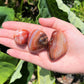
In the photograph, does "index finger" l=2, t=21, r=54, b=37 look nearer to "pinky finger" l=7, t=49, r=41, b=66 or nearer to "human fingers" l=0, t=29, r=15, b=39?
"human fingers" l=0, t=29, r=15, b=39

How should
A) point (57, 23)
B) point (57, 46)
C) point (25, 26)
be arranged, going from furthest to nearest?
1. point (25, 26)
2. point (57, 23)
3. point (57, 46)

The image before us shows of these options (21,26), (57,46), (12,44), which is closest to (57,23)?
(57,46)

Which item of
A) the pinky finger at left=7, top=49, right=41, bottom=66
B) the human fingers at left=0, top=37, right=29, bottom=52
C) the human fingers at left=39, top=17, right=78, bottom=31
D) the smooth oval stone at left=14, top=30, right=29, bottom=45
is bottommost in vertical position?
the pinky finger at left=7, top=49, right=41, bottom=66

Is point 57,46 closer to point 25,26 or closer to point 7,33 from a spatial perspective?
point 25,26

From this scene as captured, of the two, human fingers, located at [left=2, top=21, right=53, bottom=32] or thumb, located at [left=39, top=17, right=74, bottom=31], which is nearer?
thumb, located at [left=39, top=17, right=74, bottom=31]

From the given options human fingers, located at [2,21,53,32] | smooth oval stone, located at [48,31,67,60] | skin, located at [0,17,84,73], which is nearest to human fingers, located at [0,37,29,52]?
skin, located at [0,17,84,73]

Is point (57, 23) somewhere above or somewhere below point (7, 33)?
above

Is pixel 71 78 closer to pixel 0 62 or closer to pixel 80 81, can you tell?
pixel 80 81

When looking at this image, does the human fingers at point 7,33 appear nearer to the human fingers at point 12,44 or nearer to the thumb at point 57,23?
the human fingers at point 12,44

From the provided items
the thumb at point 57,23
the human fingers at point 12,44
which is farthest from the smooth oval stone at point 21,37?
the thumb at point 57,23

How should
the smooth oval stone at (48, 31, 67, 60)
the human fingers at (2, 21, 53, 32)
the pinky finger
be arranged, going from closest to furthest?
the smooth oval stone at (48, 31, 67, 60), the pinky finger, the human fingers at (2, 21, 53, 32)

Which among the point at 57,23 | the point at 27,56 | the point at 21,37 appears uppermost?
the point at 57,23

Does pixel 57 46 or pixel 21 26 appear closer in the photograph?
pixel 57 46
